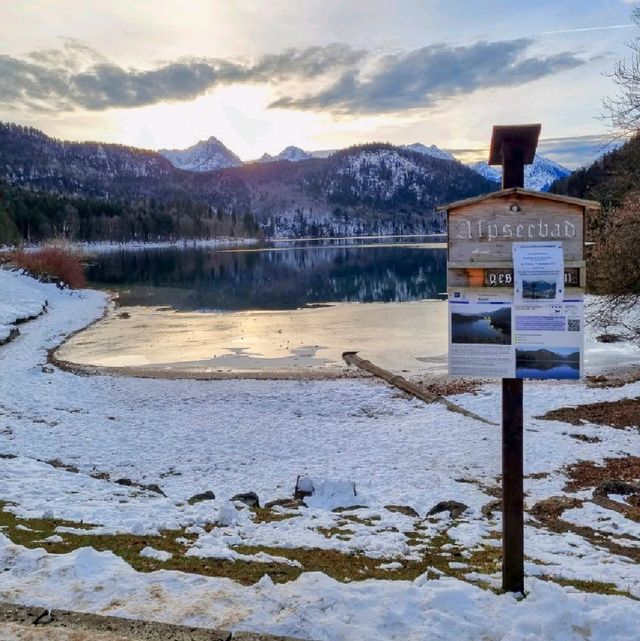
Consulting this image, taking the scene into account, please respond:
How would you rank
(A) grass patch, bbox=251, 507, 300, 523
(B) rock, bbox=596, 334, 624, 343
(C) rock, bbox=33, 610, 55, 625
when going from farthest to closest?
(B) rock, bbox=596, 334, 624, 343, (A) grass patch, bbox=251, 507, 300, 523, (C) rock, bbox=33, 610, 55, 625

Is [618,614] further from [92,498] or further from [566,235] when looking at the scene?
[92,498]

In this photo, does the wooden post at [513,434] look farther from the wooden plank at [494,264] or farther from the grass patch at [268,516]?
the grass patch at [268,516]

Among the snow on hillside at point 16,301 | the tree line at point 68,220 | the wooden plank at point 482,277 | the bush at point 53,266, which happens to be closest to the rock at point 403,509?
the wooden plank at point 482,277

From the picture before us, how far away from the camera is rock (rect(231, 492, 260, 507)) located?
9.88 metres

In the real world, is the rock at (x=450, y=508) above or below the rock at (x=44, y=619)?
below

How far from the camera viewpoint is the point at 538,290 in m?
5.80

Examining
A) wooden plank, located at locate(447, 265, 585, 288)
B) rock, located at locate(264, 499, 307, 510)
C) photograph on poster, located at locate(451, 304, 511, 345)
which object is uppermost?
wooden plank, located at locate(447, 265, 585, 288)

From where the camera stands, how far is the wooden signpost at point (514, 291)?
18.9 ft

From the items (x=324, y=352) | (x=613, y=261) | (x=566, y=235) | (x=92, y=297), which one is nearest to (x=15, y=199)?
(x=92, y=297)

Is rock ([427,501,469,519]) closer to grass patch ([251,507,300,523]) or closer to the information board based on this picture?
grass patch ([251,507,300,523])

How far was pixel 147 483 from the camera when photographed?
1152cm

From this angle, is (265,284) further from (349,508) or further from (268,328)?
(349,508)

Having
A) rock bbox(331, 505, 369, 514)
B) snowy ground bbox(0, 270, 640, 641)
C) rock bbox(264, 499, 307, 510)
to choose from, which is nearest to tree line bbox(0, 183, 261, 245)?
snowy ground bbox(0, 270, 640, 641)

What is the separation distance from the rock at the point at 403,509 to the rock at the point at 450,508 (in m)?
0.23
